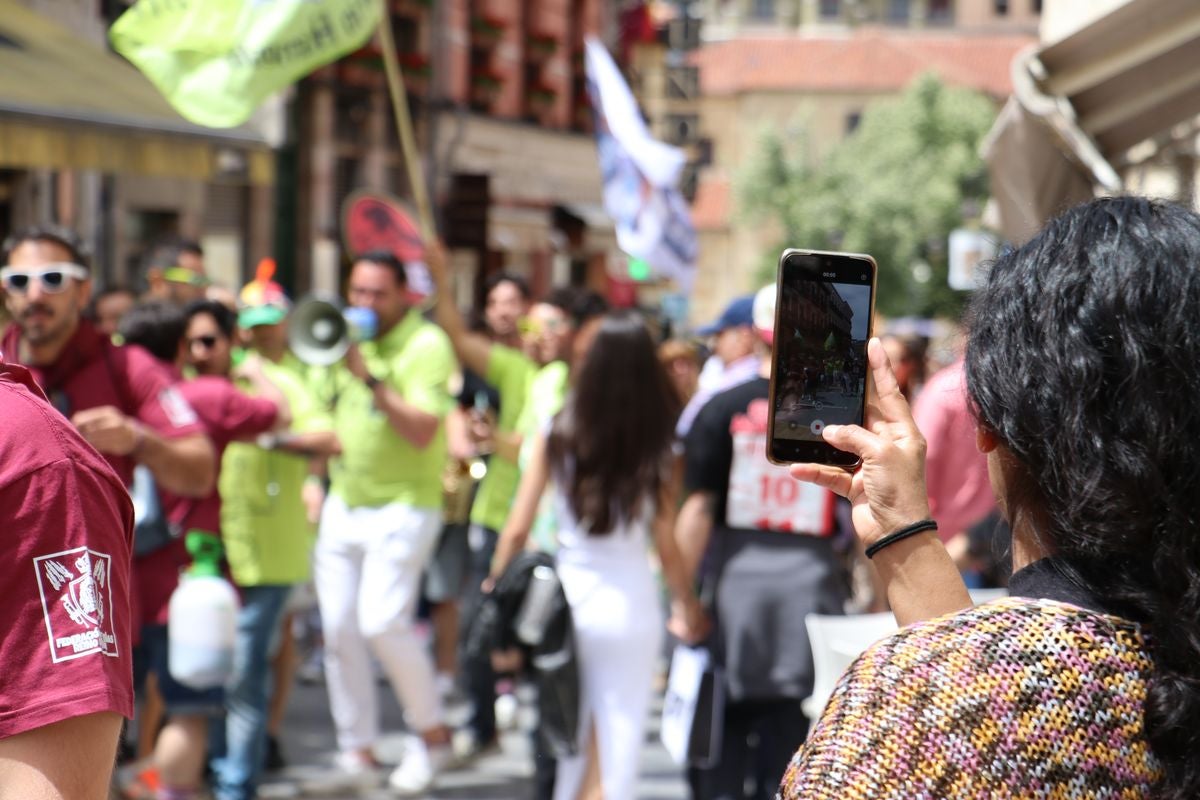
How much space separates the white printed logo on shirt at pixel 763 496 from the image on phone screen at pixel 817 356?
3.31m

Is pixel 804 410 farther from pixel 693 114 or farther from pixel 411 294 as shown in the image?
pixel 693 114

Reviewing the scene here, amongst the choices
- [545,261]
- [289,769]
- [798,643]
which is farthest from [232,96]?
[545,261]

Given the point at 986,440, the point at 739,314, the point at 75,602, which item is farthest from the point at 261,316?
the point at 986,440

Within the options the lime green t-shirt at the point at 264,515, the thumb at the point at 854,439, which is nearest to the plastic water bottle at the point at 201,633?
the lime green t-shirt at the point at 264,515

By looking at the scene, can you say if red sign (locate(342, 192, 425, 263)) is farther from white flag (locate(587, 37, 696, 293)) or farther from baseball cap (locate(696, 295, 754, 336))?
baseball cap (locate(696, 295, 754, 336))

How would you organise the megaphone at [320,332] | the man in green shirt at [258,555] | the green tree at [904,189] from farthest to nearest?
the green tree at [904,189]
the megaphone at [320,332]
the man in green shirt at [258,555]

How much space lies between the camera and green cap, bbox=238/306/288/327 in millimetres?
7680

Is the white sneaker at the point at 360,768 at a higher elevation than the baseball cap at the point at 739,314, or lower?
lower

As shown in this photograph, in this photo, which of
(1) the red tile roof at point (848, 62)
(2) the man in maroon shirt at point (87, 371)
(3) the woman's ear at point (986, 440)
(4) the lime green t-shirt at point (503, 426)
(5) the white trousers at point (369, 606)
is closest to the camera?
(3) the woman's ear at point (986, 440)

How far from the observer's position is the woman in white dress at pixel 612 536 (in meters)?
5.62

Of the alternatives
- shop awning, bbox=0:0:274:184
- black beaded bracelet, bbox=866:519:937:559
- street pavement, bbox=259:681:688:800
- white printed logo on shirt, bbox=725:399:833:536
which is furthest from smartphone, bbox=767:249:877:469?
street pavement, bbox=259:681:688:800

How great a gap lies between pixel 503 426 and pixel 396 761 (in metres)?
1.92

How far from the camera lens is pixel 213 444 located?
5980 mm

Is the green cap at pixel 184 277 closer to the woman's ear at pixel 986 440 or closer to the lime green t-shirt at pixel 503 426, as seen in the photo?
the lime green t-shirt at pixel 503 426
